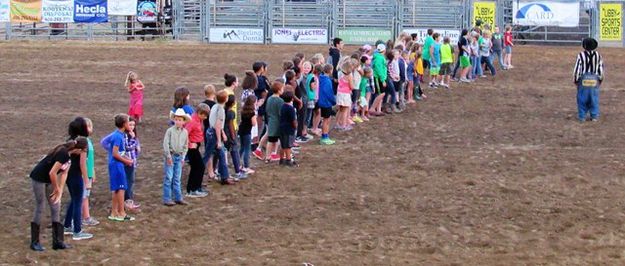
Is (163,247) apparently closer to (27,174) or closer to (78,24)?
(27,174)

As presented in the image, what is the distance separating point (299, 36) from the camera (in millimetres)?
38438

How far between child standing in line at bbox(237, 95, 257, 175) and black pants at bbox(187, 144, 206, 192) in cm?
142

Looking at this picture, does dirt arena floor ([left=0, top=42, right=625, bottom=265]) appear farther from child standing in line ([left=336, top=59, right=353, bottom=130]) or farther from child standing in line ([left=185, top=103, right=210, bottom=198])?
child standing in line ([left=336, top=59, right=353, bottom=130])

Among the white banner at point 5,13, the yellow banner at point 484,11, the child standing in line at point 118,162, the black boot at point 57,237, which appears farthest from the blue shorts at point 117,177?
the white banner at point 5,13

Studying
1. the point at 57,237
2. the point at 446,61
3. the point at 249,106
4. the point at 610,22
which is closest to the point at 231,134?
the point at 249,106

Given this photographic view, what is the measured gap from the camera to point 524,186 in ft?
48.3

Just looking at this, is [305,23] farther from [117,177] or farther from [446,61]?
[117,177]

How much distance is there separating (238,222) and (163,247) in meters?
1.37

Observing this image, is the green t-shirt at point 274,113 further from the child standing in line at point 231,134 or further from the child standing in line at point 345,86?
the child standing in line at point 345,86

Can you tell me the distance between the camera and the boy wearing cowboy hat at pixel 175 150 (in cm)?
1319

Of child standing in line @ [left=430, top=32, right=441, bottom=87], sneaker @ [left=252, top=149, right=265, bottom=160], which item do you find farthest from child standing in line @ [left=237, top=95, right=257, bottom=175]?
child standing in line @ [left=430, top=32, right=441, bottom=87]

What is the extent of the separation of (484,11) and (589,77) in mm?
18163

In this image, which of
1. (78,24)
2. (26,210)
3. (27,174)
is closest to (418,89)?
(27,174)

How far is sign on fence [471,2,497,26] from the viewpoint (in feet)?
126
